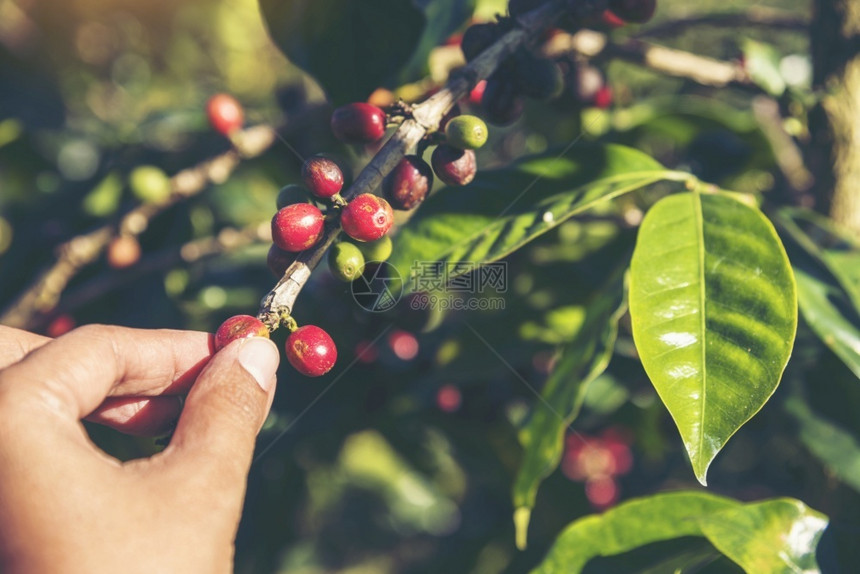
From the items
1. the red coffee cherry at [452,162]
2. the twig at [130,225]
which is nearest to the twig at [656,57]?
the red coffee cherry at [452,162]

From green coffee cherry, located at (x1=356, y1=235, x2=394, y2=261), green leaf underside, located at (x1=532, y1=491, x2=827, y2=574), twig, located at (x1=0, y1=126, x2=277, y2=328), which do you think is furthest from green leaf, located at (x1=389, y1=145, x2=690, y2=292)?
twig, located at (x1=0, y1=126, x2=277, y2=328)

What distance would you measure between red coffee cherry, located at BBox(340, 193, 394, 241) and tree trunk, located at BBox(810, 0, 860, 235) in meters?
1.45

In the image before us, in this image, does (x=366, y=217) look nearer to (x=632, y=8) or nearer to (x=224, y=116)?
(x=632, y=8)

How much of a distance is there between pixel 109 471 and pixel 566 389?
39.2 inches

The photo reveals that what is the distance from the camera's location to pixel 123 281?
1963 millimetres

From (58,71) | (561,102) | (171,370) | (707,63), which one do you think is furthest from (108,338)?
(58,71)

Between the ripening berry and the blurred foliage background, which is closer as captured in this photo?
the blurred foliage background

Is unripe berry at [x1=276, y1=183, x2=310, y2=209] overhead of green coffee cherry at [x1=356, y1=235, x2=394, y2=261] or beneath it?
overhead

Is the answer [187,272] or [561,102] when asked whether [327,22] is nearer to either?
[561,102]

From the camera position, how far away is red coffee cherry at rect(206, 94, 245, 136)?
206cm

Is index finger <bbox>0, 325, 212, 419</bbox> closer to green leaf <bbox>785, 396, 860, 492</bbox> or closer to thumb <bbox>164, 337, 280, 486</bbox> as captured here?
thumb <bbox>164, 337, 280, 486</bbox>

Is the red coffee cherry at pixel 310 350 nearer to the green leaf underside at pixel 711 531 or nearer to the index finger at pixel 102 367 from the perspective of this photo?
the index finger at pixel 102 367

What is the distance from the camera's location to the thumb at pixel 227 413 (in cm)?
93

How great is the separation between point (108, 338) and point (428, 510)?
234cm
